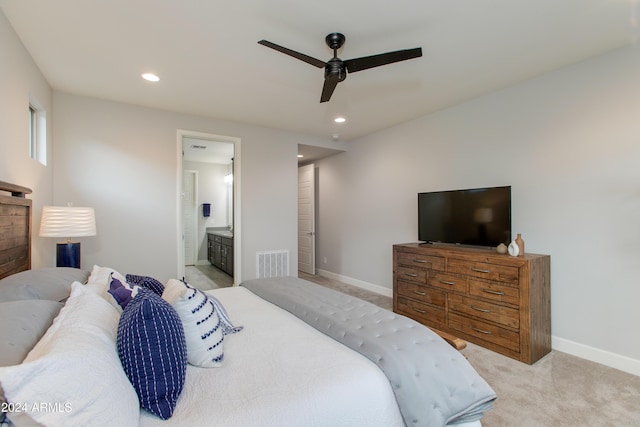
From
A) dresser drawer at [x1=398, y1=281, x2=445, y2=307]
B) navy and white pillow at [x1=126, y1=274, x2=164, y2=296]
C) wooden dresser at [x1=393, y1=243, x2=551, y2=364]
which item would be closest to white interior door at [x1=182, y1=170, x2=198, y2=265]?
navy and white pillow at [x1=126, y1=274, x2=164, y2=296]

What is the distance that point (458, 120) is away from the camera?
3.77 meters

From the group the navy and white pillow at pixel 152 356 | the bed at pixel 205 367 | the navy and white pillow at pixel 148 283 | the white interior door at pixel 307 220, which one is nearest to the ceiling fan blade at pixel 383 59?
the bed at pixel 205 367

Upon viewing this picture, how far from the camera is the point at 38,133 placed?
119 inches

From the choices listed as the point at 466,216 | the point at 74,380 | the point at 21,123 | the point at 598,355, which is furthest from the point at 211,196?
the point at 598,355

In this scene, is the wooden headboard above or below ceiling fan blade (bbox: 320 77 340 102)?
below

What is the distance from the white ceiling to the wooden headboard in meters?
1.26

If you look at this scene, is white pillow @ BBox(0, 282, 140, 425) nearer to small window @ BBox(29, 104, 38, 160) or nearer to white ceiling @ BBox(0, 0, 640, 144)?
white ceiling @ BBox(0, 0, 640, 144)

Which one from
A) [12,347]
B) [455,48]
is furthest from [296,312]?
[455,48]

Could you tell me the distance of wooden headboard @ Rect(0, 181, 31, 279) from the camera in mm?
1805

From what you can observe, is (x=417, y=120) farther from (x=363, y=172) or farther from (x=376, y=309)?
(x=376, y=309)

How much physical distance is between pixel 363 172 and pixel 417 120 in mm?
1290

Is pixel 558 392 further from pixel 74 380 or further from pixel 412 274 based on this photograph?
pixel 74 380

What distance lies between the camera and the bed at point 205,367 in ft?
2.64

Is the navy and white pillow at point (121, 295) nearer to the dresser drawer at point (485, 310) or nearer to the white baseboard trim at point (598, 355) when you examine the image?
the dresser drawer at point (485, 310)
